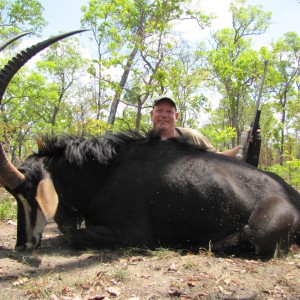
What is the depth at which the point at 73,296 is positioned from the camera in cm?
266

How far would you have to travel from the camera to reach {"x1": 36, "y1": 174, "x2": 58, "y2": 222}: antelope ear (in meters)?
3.75

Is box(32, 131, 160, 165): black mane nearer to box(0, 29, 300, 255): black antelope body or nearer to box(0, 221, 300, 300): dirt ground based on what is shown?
box(0, 29, 300, 255): black antelope body

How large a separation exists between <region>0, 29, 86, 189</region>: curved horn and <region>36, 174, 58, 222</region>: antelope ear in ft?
0.84

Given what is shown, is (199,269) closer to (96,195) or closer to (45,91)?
(96,195)

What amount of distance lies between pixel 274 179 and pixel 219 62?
15783 mm

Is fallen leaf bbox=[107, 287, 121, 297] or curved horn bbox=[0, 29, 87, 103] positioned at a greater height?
curved horn bbox=[0, 29, 87, 103]

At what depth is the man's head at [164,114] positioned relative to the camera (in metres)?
5.71

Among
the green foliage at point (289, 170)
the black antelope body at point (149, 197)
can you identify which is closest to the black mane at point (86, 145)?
the black antelope body at point (149, 197)

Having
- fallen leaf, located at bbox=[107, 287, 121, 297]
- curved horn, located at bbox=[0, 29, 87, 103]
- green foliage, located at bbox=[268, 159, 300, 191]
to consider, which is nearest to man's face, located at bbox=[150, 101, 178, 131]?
curved horn, located at bbox=[0, 29, 87, 103]

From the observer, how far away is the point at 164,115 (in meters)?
5.76

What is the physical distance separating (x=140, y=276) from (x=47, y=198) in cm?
148

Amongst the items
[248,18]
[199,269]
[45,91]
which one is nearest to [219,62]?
[45,91]

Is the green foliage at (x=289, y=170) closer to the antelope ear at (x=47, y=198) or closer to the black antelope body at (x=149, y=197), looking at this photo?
the black antelope body at (x=149, y=197)

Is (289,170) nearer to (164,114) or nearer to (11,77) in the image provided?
(164,114)
